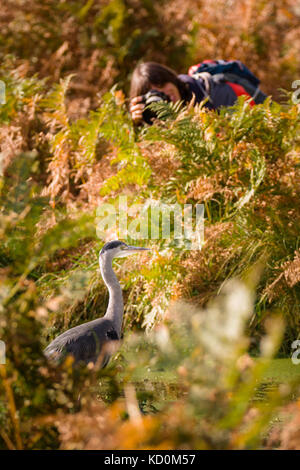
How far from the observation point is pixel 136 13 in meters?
10.4

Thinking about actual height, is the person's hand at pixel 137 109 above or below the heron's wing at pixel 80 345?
above

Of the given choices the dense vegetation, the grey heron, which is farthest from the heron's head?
the dense vegetation

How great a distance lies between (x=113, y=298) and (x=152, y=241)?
1.22m

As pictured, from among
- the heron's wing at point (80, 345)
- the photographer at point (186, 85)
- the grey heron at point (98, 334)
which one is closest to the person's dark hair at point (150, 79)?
the photographer at point (186, 85)

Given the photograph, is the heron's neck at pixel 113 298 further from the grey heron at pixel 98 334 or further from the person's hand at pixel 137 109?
the person's hand at pixel 137 109

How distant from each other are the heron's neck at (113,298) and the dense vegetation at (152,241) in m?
0.36

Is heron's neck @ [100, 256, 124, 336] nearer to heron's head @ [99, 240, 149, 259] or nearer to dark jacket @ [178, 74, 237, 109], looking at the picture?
heron's head @ [99, 240, 149, 259]

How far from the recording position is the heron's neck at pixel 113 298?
4.18 m

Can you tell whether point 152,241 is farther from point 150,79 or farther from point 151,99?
point 150,79

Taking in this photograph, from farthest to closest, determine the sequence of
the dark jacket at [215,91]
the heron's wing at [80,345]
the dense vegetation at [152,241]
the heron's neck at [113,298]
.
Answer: the dark jacket at [215,91] < the heron's neck at [113,298] < the heron's wing at [80,345] < the dense vegetation at [152,241]

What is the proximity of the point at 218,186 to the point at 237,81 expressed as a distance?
242 cm

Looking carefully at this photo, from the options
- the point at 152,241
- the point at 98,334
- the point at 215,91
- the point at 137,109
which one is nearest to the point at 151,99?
the point at 137,109

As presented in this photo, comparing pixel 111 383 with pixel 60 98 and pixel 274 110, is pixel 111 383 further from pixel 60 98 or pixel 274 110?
pixel 60 98

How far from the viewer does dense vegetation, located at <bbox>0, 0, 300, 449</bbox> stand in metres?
1.91
